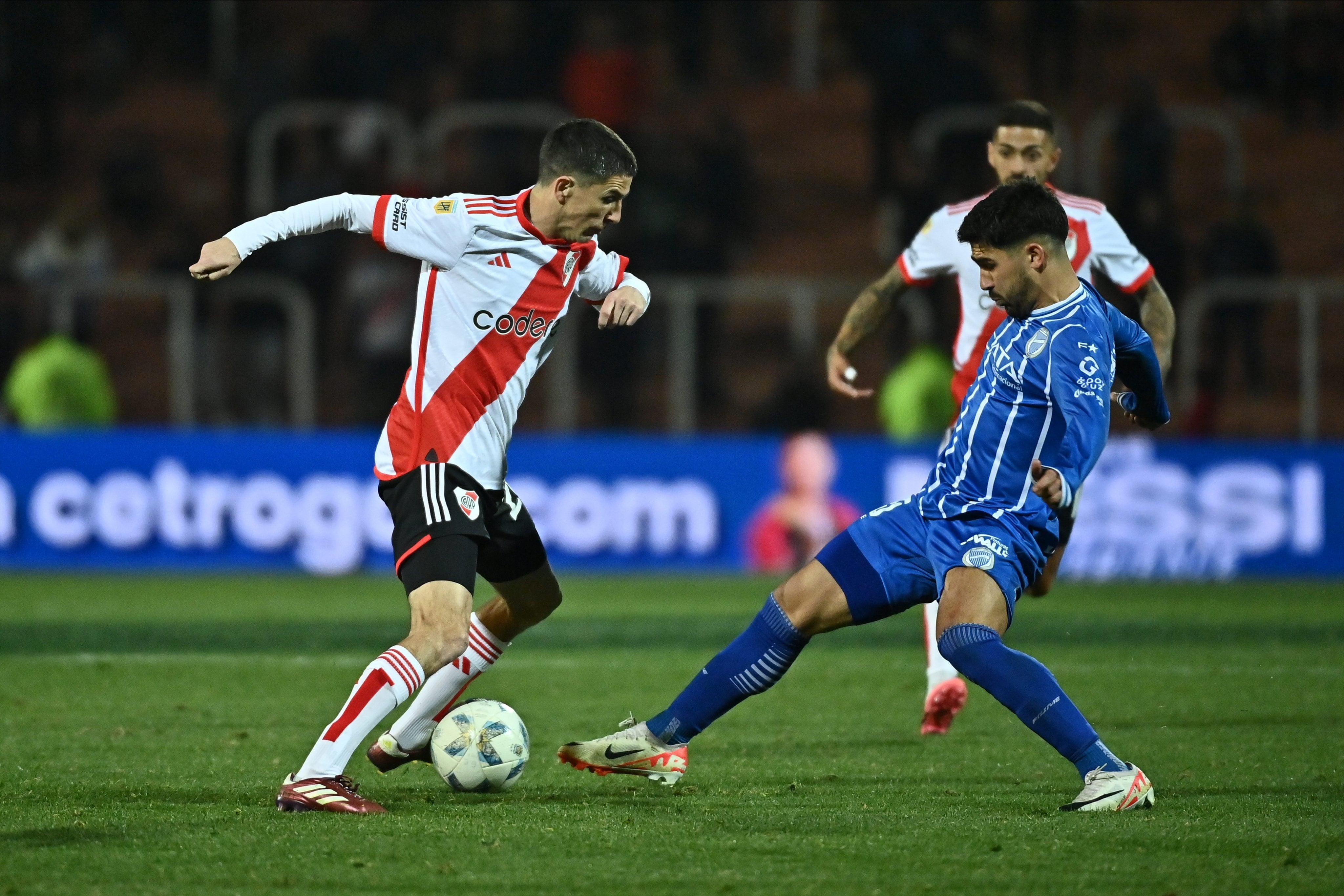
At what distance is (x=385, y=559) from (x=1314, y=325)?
7143 millimetres

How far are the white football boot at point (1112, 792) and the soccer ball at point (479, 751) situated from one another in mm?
1604

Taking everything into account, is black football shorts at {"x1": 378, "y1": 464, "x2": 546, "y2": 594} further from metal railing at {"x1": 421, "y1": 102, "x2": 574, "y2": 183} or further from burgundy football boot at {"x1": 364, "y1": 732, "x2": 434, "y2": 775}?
metal railing at {"x1": 421, "y1": 102, "x2": 574, "y2": 183}

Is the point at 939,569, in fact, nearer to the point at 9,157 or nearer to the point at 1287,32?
the point at 1287,32

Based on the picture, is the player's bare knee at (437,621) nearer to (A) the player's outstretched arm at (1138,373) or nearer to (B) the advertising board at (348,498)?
(A) the player's outstretched arm at (1138,373)

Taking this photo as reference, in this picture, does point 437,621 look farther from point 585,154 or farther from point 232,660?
point 232,660

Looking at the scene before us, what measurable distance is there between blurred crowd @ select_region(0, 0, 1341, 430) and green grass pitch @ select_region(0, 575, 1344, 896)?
3.99 meters

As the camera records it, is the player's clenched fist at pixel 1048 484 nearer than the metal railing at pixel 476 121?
Yes

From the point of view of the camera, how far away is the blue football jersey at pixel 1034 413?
5.32 m

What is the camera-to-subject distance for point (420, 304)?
564cm

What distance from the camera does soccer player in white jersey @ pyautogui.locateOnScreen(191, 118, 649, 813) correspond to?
5340 millimetres

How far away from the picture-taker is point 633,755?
224 inches

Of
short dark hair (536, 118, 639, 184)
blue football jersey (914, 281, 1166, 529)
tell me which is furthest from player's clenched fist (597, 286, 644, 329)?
blue football jersey (914, 281, 1166, 529)

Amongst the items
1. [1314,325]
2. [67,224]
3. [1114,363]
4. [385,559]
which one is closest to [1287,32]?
[1314,325]

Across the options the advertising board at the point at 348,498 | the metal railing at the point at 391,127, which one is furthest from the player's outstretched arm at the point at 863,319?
the metal railing at the point at 391,127
